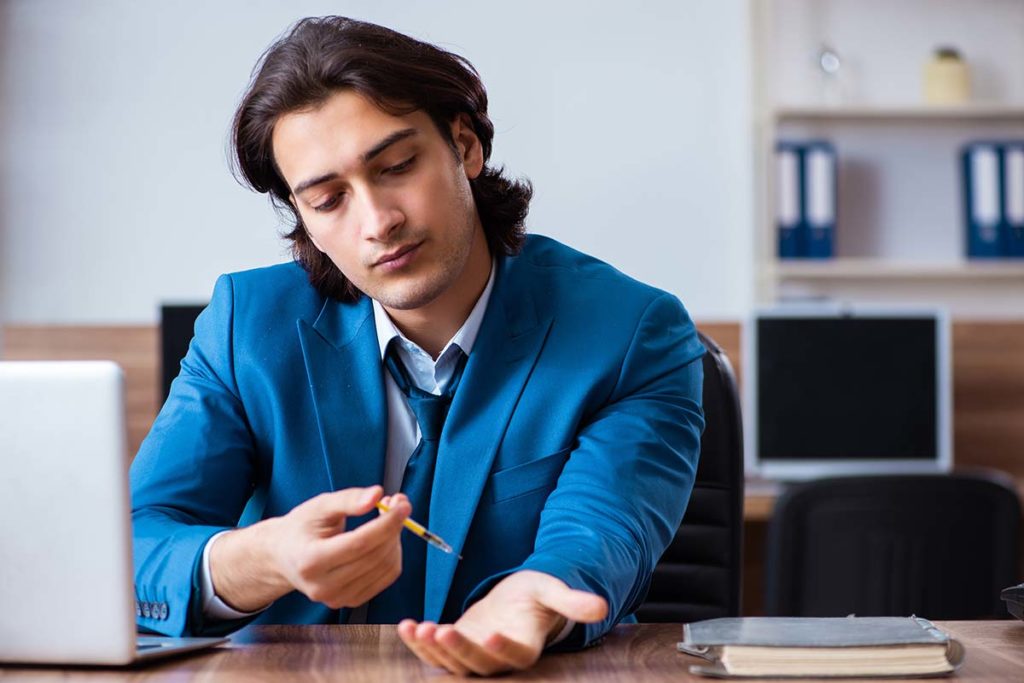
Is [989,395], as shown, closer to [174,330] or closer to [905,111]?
[905,111]

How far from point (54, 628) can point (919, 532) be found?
1.88 m

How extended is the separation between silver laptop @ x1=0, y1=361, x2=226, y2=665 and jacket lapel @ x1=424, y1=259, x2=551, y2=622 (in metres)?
0.43

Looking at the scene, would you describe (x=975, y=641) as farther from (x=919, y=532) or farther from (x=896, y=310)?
(x=896, y=310)

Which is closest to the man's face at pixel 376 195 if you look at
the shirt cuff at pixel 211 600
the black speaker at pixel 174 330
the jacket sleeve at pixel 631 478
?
the jacket sleeve at pixel 631 478

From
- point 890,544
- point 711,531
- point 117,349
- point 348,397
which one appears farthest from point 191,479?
point 117,349

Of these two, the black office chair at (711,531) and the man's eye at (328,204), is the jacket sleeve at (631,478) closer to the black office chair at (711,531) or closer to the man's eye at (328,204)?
the black office chair at (711,531)

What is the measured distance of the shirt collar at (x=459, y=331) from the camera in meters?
1.47

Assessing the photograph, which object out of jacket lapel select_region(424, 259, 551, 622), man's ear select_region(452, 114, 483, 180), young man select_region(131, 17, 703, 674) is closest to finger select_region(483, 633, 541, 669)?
young man select_region(131, 17, 703, 674)

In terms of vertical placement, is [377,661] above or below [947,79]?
below

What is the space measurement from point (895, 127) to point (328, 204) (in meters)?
2.62

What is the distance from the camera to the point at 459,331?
149 cm

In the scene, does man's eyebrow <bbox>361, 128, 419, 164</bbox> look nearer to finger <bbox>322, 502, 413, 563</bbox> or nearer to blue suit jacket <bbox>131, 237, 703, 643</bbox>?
blue suit jacket <bbox>131, 237, 703, 643</bbox>

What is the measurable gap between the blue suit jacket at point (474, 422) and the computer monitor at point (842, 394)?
1.79m

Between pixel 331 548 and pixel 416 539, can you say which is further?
pixel 416 539
